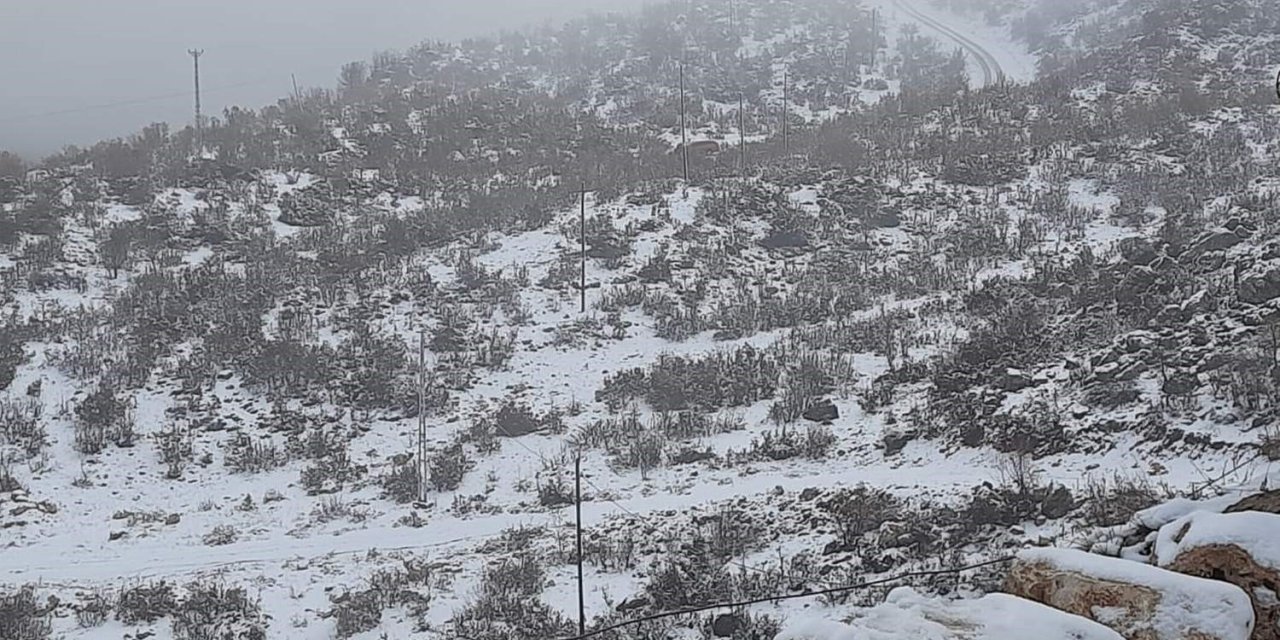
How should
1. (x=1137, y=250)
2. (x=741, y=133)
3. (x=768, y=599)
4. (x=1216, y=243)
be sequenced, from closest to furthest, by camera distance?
(x=768, y=599) < (x=1216, y=243) < (x=1137, y=250) < (x=741, y=133)

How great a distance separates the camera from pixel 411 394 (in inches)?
739

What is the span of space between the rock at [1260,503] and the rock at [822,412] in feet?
29.9

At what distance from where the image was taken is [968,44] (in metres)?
48.7

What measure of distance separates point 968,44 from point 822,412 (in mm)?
38714

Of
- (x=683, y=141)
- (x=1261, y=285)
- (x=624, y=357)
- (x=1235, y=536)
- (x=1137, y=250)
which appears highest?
(x=683, y=141)

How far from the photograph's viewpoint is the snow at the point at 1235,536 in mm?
5125

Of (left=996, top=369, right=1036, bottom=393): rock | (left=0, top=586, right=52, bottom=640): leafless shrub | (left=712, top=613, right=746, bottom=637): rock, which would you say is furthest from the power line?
(left=0, top=586, right=52, bottom=640): leafless shrub

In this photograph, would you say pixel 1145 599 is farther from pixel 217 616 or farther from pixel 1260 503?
pixel 217 616

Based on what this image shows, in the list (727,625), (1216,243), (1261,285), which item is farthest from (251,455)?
(1216,243)

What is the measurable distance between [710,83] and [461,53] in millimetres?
14669

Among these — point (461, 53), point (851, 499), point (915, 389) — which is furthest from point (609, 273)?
point (461, 53)

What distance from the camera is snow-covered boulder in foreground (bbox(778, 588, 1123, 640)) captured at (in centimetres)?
438

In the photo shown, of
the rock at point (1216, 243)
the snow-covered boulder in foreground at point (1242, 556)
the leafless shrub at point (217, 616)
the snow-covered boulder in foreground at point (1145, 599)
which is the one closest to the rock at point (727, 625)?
the snow-covered boulder in foreground at point (1145, 599)

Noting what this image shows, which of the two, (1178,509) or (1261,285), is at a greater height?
(1261,285)
